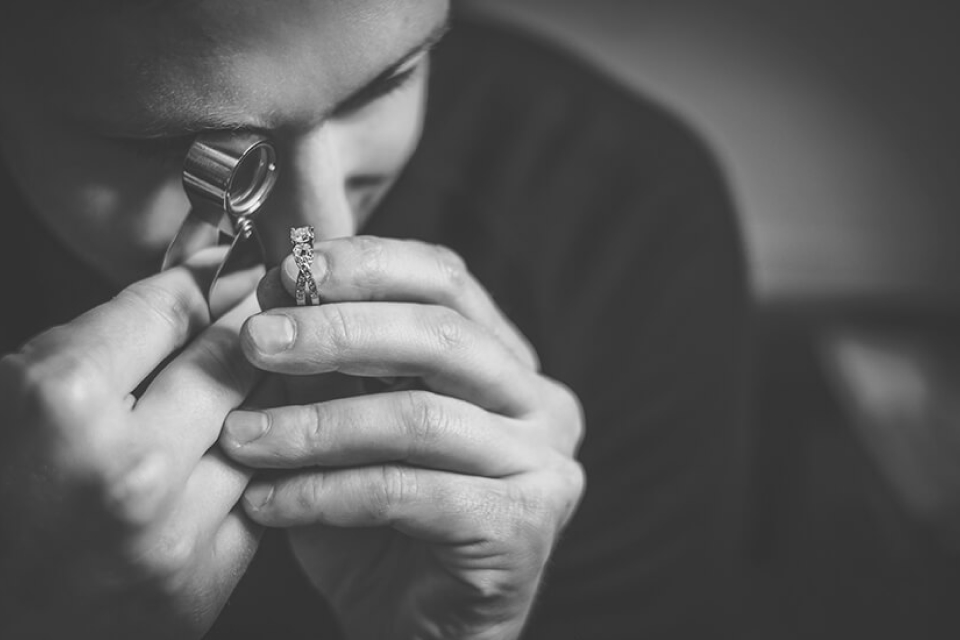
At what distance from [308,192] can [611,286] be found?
529 mm

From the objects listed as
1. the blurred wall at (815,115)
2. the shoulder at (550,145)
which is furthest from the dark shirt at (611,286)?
the blurred wall at (815,115)

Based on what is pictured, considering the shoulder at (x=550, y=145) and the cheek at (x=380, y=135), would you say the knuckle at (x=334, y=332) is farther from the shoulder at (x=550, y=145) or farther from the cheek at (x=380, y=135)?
the shoulder at (x=550, y=145)

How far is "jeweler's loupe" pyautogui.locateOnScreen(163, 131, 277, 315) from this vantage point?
1.69 ft

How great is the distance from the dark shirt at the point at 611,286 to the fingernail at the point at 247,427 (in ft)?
1.45

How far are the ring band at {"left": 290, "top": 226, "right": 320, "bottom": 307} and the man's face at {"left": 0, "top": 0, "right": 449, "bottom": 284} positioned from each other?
8cm

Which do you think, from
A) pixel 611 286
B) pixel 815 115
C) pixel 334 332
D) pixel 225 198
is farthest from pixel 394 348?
pixel 815 115

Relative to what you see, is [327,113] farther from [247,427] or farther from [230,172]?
[247,427]

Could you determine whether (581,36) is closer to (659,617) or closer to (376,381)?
(659,617)

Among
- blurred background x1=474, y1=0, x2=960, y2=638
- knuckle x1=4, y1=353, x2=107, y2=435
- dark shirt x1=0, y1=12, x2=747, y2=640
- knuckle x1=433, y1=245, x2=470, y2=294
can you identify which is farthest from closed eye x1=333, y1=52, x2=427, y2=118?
blurred background x1=474, y1=0, x2=960, y2=638

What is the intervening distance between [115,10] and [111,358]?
0.19 metres

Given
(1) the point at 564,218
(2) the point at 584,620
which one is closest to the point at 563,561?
(2) the point at 584,620

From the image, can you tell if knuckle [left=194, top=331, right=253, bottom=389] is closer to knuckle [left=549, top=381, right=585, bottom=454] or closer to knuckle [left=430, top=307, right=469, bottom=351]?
knuckle [left=430, top=307, right=469, bottom=351]

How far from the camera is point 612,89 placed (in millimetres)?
1071

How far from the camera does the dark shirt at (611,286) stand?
931 millimetres
